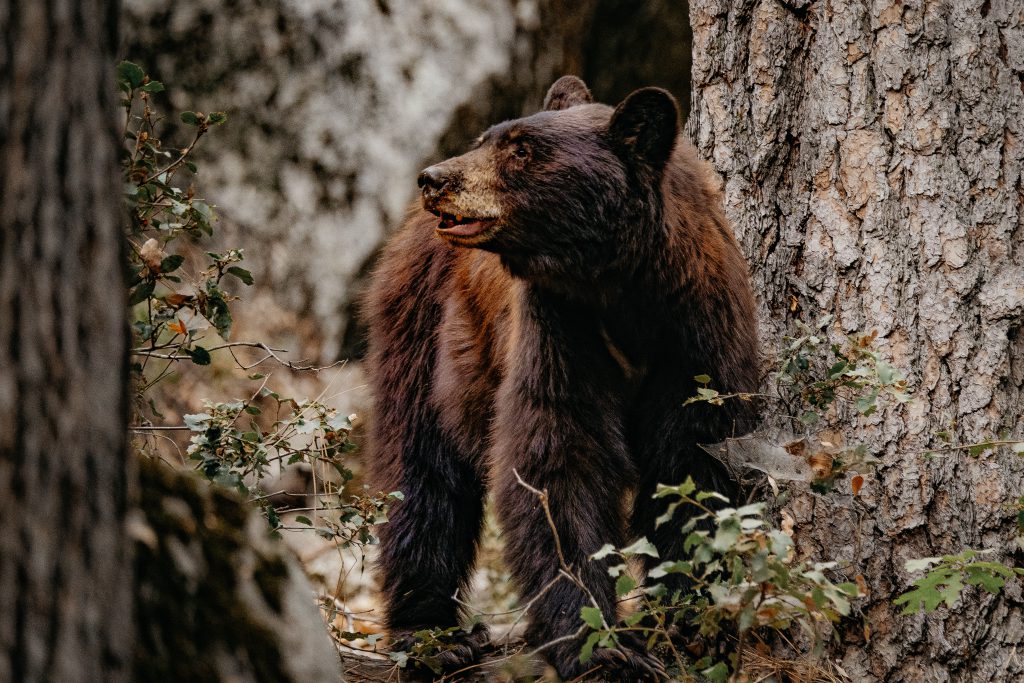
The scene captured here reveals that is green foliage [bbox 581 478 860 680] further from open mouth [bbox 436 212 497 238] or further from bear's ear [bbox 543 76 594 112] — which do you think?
bear's ear [bbox 543 76 594 112]

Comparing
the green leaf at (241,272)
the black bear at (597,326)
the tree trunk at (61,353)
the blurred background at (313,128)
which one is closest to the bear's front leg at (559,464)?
the black bear at (597,326)

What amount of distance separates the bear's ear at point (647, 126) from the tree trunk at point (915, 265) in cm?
64

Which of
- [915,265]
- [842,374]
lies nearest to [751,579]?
[842,374]

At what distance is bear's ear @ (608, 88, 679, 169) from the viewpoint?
3.88 m

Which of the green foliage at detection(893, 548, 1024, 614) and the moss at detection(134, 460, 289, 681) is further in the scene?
the green foliage at detection(893, 548, 1024, 614)

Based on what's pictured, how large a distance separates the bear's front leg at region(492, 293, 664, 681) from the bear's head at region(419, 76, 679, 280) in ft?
0.69

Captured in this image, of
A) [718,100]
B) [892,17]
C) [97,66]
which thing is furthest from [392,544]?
[97,66]

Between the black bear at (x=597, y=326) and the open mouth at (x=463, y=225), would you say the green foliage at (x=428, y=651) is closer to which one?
the black bear at (x=597, y=326)

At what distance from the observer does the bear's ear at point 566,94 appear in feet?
15.1

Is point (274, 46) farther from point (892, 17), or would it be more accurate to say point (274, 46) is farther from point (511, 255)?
point (892, 17)

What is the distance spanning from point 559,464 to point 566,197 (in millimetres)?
988

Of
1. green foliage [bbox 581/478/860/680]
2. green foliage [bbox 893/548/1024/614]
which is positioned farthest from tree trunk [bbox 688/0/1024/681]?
green foliage [bbox 581/478/860/680]

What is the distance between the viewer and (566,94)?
4.62 meters

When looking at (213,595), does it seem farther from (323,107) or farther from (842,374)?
(323,107)
